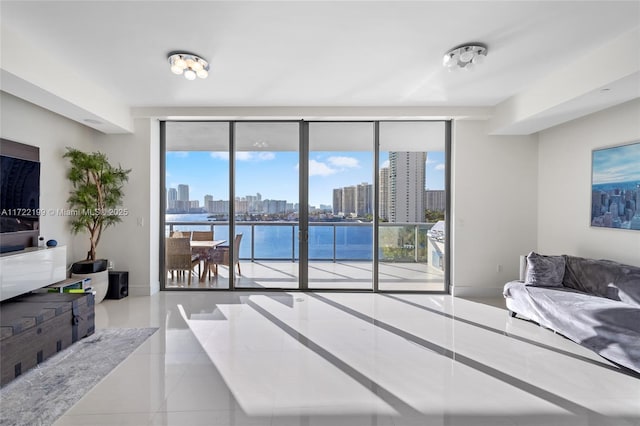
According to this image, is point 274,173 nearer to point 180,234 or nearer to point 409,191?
point 180,234

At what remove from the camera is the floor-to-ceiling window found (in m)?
4.82

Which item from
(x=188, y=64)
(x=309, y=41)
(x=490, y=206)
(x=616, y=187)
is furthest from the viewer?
(x=490, y=206)

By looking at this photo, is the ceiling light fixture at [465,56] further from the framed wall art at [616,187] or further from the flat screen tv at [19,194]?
the flat screen tv at [19,194]

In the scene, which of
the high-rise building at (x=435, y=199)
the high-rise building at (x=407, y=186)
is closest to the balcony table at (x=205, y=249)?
the high-rise building at (x=407, y=186)

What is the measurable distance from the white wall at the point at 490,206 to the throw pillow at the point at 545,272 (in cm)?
95

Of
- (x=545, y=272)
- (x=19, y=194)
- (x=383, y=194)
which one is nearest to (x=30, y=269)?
(x=19, y=194)

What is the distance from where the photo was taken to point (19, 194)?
3.27m

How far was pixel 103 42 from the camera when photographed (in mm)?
2682

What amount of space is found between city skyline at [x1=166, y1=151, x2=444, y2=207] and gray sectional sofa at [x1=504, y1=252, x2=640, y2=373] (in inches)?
74.0

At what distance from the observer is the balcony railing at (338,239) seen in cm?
489

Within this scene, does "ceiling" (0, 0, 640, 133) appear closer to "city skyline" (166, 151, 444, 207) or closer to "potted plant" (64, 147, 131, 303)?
"potted plant" (64, 147, 131, 303)

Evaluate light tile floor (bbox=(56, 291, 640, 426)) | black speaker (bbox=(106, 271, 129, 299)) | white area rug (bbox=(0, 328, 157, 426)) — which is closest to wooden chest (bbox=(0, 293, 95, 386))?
white area rug (bbox=(0, 328, 157, 426))

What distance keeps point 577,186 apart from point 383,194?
2.54m

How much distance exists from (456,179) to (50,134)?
562cm
